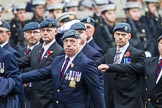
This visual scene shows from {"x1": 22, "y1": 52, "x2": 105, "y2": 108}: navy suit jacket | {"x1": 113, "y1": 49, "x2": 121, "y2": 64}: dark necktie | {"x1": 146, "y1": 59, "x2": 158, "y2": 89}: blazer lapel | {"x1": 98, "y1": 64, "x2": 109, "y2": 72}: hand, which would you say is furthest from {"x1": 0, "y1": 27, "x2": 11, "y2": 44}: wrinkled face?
{"x1": 146, "y1": 59, "x2": 158, "y2": 89}: blazer lapel

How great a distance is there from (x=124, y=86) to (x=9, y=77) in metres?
3.21

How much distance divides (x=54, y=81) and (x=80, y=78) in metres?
0.43

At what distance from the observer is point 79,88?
1103cm

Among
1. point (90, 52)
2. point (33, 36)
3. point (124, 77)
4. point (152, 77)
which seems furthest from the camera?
point (33, 36)

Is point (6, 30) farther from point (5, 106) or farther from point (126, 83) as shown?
point (126, 83)

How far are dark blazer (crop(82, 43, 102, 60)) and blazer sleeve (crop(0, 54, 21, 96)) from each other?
92.3 inches

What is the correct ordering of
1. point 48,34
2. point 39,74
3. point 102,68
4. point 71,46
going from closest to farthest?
point 71,46 → point 39,74 → point 102,68 → point 48,34

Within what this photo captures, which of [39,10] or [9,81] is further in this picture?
[39,10]

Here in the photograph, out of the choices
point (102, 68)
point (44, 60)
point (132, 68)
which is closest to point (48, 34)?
point (44, 60)

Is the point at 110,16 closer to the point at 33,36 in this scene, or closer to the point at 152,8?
the point at 152,8

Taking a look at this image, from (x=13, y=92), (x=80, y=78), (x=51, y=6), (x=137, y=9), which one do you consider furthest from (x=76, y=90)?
(x=137, y=9)

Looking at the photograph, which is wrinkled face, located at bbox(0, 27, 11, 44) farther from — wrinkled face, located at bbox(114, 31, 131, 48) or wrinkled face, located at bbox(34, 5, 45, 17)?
wrinkled face, located at bbox(34, 5, 45, 17)

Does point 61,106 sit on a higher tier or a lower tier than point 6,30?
lower

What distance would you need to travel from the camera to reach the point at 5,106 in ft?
35.1
